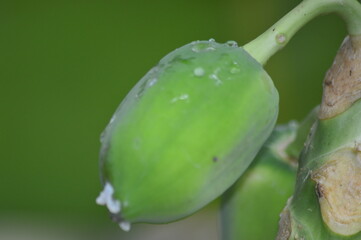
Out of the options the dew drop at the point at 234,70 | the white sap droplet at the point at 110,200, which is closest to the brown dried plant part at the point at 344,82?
the dew drop at the point at 234,70

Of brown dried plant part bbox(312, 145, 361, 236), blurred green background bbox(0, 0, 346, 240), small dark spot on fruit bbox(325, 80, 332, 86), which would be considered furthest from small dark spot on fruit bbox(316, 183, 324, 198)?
blurred green background bbox(0, 0, 346, 240)

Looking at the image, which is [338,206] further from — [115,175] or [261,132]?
[115,175]

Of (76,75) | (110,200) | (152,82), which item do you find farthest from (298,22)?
(76,75)

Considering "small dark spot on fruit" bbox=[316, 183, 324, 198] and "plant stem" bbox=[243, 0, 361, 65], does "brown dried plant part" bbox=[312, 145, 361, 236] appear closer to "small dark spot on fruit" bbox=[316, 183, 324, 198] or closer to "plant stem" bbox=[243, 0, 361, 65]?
"small dark spot on fruit" bbox=[316, 183, 324, 198]

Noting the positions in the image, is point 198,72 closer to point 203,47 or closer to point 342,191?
point 203,47

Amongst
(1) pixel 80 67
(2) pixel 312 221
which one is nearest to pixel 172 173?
(2) pixel 312 221

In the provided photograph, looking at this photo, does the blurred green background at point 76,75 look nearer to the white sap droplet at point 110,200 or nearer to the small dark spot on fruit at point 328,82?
the small dark spot on fruit at point 328,82
